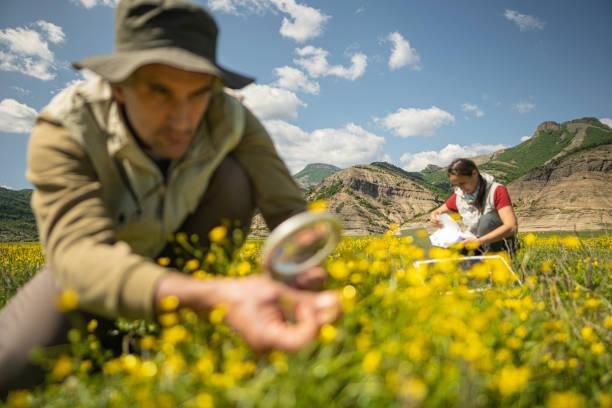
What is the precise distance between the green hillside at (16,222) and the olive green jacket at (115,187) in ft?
240

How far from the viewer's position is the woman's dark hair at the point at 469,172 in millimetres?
5996

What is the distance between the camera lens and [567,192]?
59469 mm

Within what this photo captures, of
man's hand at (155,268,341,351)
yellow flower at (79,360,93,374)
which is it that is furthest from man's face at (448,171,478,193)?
yellow flower at (79,360,93,374)

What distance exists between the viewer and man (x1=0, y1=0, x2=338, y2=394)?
4.15 feet

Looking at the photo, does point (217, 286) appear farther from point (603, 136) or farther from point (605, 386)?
point (603, 136)

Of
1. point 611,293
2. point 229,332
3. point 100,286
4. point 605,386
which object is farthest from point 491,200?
point 100,286

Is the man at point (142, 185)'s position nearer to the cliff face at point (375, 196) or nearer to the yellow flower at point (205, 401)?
the yellow flower at point (205, 401)

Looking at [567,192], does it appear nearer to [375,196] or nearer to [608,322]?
[608,322]

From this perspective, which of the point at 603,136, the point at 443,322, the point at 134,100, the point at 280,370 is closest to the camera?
the point at 280,370

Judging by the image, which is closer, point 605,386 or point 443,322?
point 443,322

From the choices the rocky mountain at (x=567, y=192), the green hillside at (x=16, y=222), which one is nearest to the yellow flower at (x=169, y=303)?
the rocky mountain at (x=567, y=192)

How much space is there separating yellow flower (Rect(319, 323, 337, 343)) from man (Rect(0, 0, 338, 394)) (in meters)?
0.04

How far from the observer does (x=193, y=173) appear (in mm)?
1988

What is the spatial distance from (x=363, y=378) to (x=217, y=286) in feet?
1.64
